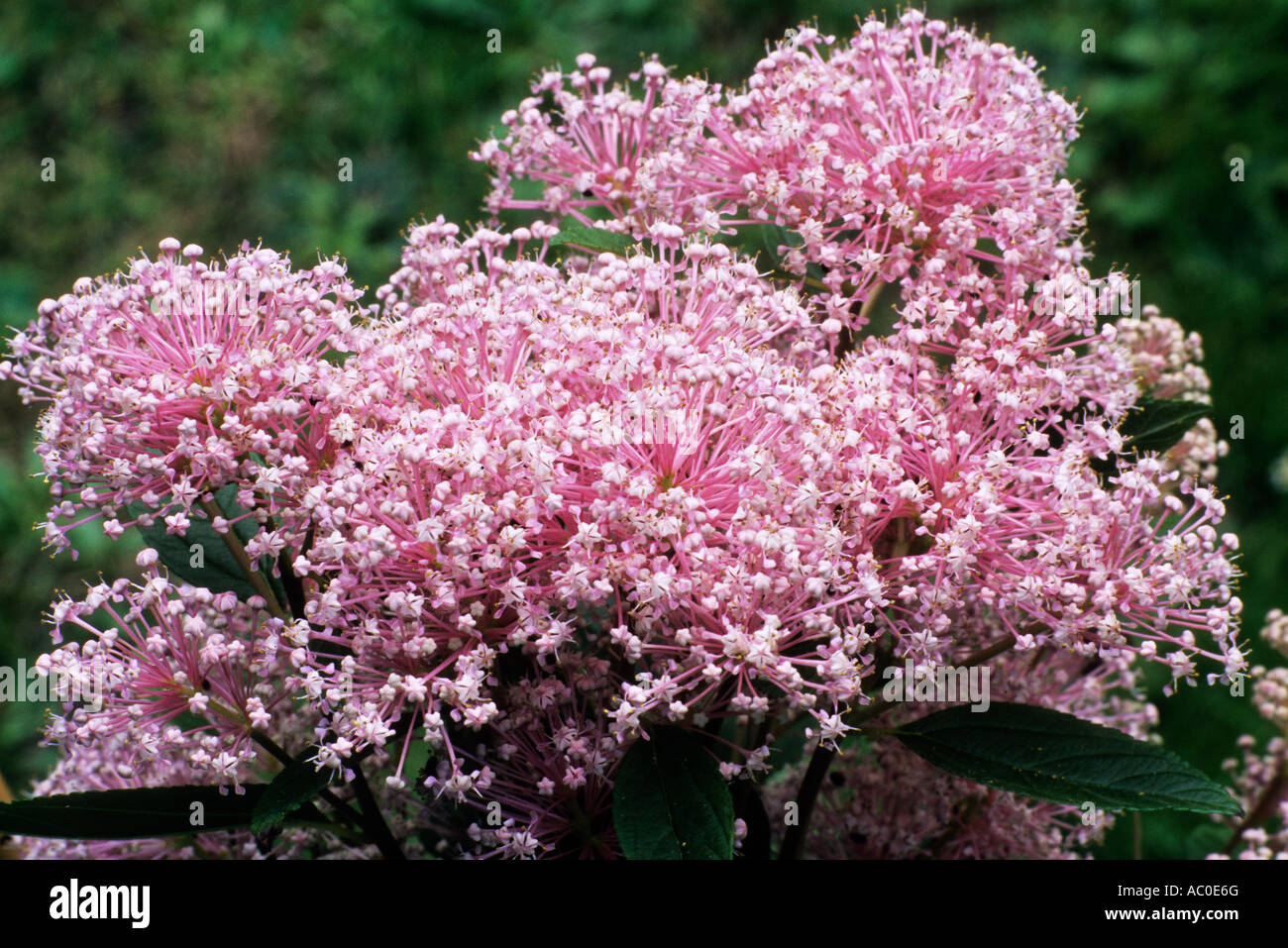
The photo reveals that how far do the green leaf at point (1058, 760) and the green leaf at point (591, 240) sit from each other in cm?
38

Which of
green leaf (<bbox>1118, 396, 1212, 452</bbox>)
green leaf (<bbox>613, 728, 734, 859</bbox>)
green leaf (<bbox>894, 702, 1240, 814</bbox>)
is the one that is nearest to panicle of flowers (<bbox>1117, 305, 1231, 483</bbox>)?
green leaf (<bbox>1118, 396, 1212, 452</bbox>)

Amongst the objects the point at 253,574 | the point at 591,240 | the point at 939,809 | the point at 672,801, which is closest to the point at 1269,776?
the point at 939,809

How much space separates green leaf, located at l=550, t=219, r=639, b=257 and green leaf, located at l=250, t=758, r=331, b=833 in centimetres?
38

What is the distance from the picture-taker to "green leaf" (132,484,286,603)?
81 cm

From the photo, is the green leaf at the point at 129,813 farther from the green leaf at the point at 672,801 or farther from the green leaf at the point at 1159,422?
the green leaf at the point at 1159,422

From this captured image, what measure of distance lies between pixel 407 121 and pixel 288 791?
2704 millimetres

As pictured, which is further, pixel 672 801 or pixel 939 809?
pixel 939 809

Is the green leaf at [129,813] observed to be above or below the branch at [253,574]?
below

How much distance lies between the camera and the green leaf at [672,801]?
0.68 meters

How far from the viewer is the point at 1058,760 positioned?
0.73 meters

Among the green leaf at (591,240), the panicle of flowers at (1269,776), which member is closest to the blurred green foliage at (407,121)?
the panicle of flowers at (1269,776)

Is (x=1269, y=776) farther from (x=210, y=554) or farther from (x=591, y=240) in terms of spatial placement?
(x=210, y=554)
